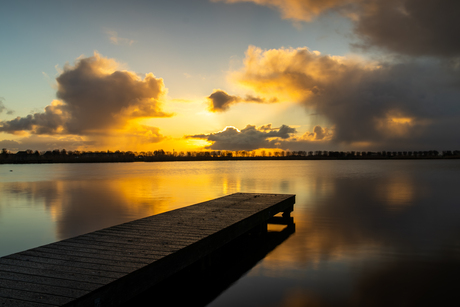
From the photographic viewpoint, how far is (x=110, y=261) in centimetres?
449

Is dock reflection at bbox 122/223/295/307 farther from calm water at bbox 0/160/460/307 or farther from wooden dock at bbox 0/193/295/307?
wooden dock at bbox 0/193/295/307

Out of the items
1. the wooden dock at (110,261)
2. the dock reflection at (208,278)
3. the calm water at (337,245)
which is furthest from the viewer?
the calm water at (337,245)

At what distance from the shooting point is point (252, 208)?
30.6ft

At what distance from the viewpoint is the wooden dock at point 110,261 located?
3543 mm

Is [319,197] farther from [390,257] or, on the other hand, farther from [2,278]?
[2,278]

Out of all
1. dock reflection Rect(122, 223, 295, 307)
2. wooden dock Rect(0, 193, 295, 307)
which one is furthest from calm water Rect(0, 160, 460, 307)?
wooden dock Rect(0, 193, 295, 307)

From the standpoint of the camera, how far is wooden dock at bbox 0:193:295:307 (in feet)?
11.6

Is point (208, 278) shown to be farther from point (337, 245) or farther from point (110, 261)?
point (337, 245)

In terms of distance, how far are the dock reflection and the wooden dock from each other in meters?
0.64

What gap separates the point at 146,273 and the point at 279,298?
2430 mm

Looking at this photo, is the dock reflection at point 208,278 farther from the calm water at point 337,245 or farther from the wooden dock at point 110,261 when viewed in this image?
the wooden dock at point 110,261

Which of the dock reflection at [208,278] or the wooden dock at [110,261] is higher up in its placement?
the wooden dock at [110,261]

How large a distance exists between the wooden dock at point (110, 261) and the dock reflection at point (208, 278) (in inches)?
25.2

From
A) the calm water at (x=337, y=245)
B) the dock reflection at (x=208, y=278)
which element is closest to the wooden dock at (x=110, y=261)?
the dock reflection at (x=208, y=278)
